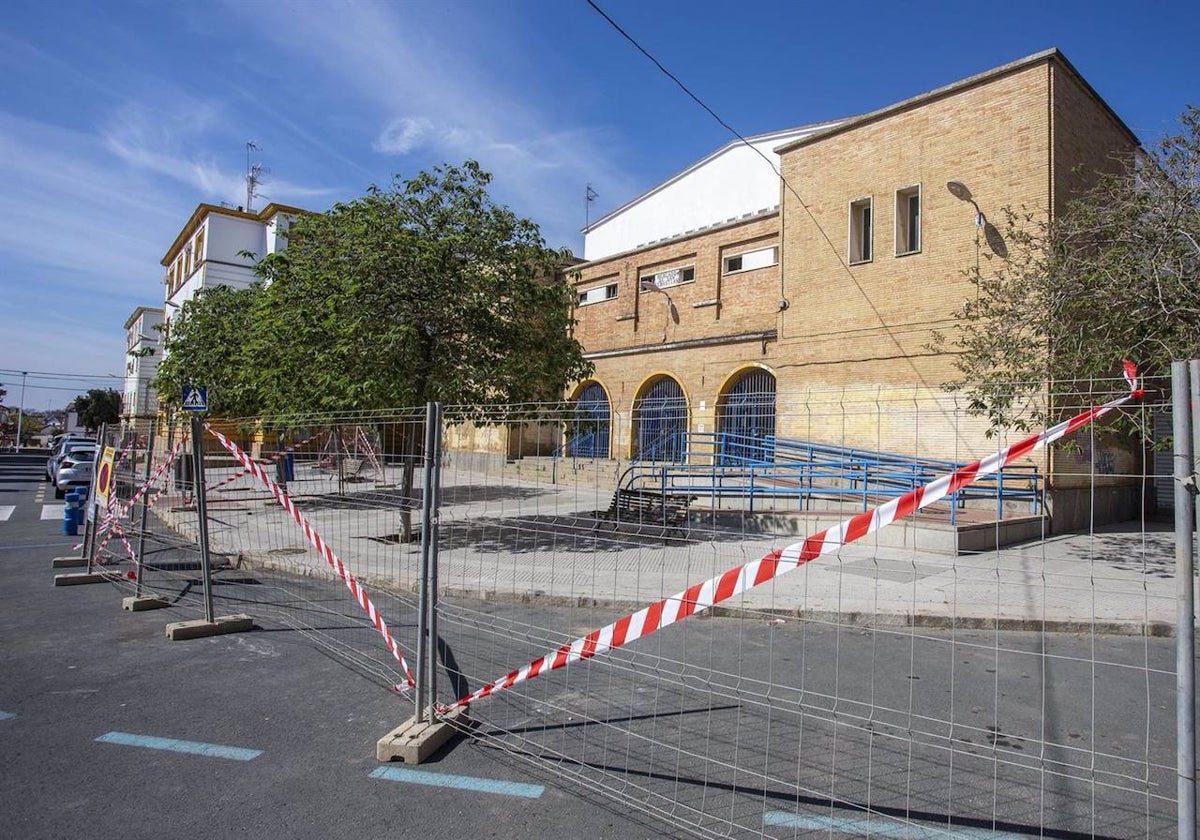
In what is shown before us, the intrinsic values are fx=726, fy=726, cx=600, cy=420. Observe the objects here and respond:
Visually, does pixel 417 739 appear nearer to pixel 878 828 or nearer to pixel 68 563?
pixel 878 828

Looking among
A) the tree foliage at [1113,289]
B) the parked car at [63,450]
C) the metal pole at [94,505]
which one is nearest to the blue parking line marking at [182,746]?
the metal pole at [94,505]

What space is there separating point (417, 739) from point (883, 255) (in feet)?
54.8

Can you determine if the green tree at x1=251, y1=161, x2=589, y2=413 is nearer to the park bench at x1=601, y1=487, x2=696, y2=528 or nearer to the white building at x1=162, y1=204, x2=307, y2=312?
the park bench at x1=601, y1=487, x2=696, y2=528

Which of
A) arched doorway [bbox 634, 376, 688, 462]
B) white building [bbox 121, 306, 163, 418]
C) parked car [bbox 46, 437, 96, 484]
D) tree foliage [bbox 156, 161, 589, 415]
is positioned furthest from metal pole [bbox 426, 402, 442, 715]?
white building [bbox 121, 306, 163, 418]

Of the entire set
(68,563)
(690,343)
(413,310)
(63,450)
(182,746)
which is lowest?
(182,746)

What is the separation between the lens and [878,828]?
3.30 m

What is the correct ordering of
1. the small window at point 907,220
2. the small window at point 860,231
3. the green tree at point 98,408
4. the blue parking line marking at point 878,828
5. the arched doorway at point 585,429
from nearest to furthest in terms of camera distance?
1. the blue parking line marking at point 878,828
2. the arched doorway at point 585,429
3. the small window at point 907,220
4. the small window at point 860,231
5. the green tree at point 98,408

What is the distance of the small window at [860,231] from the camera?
18.3 metres

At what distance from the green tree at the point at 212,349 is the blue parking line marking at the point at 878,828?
59.1 feet

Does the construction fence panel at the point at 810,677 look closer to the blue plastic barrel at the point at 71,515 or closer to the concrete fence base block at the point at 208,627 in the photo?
the concrete fence base block at the point at 208,627

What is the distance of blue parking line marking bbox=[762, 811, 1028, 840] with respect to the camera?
3.22 metres

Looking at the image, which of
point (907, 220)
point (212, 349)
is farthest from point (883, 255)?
point (212, 349)

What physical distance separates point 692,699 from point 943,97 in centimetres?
1647

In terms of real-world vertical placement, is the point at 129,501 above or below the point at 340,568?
above
